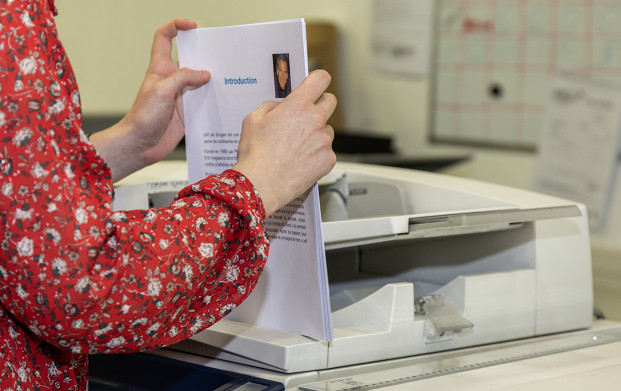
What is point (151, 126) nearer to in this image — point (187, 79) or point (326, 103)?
point (187, 79)

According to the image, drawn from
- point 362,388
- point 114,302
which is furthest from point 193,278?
point 362,388

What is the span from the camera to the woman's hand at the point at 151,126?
0.97 m

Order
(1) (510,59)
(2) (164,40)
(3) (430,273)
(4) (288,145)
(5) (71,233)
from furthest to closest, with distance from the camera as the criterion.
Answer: (1) (510,59) < (3) (430,273) < (2) (164,40) < (4) (288,145) < (5) (71,233)

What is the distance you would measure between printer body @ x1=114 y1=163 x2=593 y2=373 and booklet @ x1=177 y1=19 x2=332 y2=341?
0.04 metres

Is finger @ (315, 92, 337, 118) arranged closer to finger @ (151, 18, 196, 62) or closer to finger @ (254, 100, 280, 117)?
finger @ (254, 100, 280, 117)

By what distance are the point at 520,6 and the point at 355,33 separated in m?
0.73

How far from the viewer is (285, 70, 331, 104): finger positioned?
2.51ft

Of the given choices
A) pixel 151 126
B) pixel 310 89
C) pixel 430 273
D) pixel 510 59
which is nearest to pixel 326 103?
pixel 310 89

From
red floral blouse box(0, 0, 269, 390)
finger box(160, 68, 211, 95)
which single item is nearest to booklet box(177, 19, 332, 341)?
finger box(160, 68, 211, 95)

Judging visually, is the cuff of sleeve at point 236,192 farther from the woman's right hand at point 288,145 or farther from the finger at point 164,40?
the finger at point 164,40

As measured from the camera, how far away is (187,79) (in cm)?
89

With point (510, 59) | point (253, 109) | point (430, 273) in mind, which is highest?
point (253, 109)

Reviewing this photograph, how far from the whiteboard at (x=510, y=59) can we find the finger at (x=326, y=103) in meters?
1.59

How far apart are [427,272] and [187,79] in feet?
1.57
